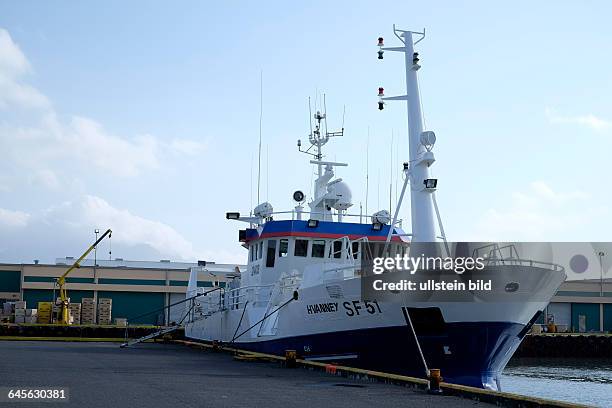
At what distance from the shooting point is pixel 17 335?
49.2 meters

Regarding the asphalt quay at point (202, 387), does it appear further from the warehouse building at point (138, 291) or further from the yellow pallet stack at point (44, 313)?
the warehouse building at point (138, 291)

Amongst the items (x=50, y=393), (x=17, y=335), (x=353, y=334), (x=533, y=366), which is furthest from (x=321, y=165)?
(x=17, y=335)

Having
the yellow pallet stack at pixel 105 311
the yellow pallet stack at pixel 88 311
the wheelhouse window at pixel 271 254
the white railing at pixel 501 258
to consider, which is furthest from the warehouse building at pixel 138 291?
the white railing at pixel 501 258

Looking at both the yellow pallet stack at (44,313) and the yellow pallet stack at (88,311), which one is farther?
the yellow pallet stack at (88,311)

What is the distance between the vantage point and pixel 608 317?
223 ft

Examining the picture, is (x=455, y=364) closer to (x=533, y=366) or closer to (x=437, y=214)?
(x=437, y=214)

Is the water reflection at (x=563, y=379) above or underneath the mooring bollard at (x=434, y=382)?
underneath

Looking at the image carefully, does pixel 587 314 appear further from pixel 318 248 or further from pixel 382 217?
pixel 318 248

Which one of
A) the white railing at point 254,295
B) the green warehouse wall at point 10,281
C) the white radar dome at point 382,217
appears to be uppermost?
the white radar dome at point 382,217

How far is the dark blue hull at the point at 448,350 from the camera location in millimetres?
19172

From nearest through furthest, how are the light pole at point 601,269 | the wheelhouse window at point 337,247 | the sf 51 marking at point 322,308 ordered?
the sf 51 marking at point 322,308
the wheelhouse window at point 337,247
the light pole at point 601,269

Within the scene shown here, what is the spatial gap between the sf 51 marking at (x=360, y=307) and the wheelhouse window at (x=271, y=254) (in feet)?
24.6

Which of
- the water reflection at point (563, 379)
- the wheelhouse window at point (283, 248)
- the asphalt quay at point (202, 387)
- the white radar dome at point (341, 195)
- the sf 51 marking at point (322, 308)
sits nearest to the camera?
the asphalt quay at point (202, 387)

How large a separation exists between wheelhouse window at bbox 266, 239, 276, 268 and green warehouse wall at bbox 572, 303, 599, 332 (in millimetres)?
46592
